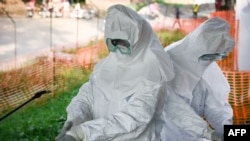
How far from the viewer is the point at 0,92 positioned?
2482mm

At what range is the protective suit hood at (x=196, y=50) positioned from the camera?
1.50 meters

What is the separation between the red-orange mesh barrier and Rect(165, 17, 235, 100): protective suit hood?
3.69 feet

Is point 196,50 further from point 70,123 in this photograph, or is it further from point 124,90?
point 70,123

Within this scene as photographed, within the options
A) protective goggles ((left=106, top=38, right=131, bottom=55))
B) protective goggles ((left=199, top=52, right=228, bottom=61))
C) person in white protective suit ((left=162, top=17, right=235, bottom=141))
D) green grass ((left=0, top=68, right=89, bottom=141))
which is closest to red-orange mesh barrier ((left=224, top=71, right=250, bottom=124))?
green grass ((left=0, top=68, right=89, bottom=141))

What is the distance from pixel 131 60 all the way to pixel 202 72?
0.35 m

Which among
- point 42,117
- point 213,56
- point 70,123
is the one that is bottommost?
point 42,117

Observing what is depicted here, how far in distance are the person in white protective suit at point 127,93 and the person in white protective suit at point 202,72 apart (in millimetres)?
129

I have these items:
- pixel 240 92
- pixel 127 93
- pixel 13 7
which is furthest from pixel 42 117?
pixel 127 93

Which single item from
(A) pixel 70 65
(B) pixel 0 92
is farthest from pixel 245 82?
(B) pixel 0 92

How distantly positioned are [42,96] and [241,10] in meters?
1.38

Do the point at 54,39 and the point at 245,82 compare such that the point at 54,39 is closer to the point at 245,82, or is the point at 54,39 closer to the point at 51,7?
the point at 51,7

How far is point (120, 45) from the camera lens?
1.32 metres

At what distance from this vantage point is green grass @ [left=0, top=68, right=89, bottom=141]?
8.09 ft

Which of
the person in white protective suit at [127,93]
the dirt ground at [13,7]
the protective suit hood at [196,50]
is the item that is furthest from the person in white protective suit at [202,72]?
the dirt ground at [13,7]
